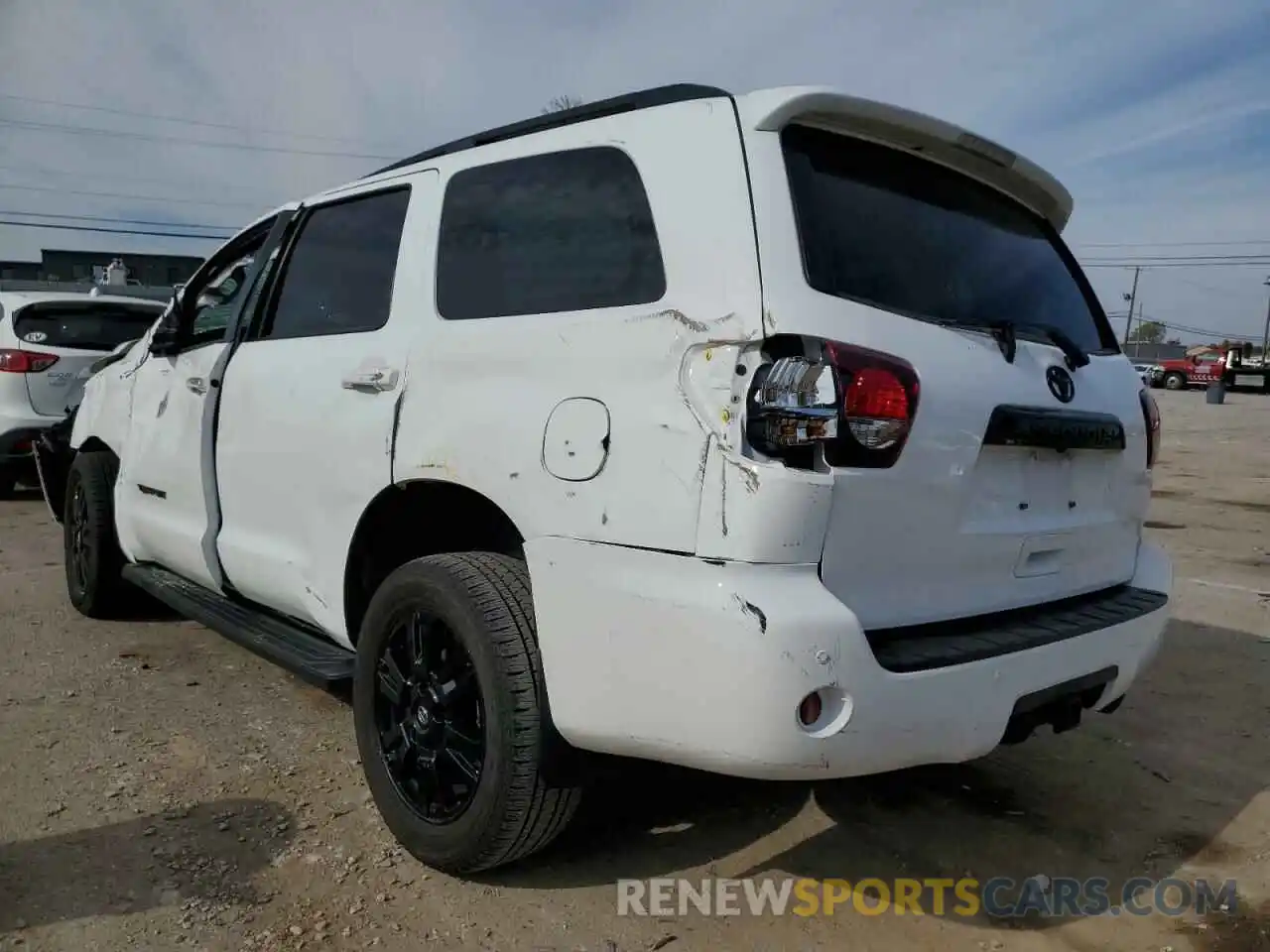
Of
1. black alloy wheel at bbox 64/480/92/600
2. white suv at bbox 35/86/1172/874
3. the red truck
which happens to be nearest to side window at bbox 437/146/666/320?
white suv at bbox 35/86/1172/874

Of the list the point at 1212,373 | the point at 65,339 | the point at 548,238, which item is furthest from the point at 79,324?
the point at 1212,373

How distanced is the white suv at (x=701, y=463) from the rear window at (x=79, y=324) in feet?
19.8

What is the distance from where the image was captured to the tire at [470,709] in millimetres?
2303

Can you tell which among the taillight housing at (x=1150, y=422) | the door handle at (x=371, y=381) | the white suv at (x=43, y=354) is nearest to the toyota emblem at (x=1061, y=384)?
the taillight housing at (x=1150, y=422)

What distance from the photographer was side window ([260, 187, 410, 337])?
10.0 feet

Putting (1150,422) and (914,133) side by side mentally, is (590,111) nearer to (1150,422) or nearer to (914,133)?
(914,133)

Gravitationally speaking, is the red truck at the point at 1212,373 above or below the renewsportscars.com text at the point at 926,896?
above

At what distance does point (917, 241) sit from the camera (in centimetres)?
247

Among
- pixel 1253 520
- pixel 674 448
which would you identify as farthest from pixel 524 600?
pixel 1253 520

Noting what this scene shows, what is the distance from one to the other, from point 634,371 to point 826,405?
0.43 m

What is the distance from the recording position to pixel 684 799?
3.12 m

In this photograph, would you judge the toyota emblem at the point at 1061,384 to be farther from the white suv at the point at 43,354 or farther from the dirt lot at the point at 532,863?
the white suv at the point at 43,354

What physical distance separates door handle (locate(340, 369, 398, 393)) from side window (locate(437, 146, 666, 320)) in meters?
0.23

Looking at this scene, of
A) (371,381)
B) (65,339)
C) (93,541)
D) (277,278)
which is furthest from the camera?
(65,339)
